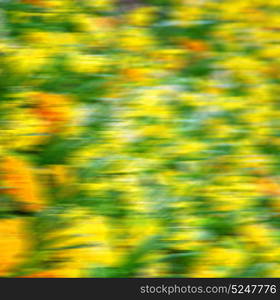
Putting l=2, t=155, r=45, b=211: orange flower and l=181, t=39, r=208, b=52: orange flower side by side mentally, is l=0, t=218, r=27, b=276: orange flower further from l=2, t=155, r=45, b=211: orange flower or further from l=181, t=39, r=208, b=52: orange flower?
l=181, t=39, r=208, b=52: orange flower

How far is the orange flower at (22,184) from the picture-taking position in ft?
9.64

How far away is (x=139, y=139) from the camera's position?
10.9ft

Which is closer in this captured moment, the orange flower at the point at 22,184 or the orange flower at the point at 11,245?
the orange flower at the point at 11,245

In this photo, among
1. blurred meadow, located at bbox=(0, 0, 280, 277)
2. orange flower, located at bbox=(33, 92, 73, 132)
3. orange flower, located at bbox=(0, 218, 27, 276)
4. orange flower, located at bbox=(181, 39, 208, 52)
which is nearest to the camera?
orange flower, located at bbox=(0, 218, 27, 276)

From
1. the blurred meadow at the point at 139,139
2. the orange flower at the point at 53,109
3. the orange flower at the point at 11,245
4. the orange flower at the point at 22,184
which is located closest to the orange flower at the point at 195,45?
the blurred meadow at the point at 139,139

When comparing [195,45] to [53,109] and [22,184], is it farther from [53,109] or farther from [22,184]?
[22,184]

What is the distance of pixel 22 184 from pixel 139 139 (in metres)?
0.67

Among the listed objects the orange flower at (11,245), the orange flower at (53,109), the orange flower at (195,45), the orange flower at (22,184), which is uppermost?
the orange flower at (195,45)

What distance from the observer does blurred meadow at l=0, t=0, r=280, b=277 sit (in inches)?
113

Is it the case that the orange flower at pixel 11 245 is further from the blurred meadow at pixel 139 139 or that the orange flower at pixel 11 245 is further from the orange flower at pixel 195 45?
the orange flower at pixel 195 45

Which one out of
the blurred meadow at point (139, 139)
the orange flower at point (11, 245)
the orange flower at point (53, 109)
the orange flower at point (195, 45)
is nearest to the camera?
the orange flower at point (11, 245)

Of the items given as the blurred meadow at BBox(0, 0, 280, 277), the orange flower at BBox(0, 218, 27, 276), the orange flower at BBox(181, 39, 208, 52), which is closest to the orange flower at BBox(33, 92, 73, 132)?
the blurred meadow at BBox(0, 0, 280, 277)

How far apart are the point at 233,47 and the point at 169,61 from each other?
46 cm
